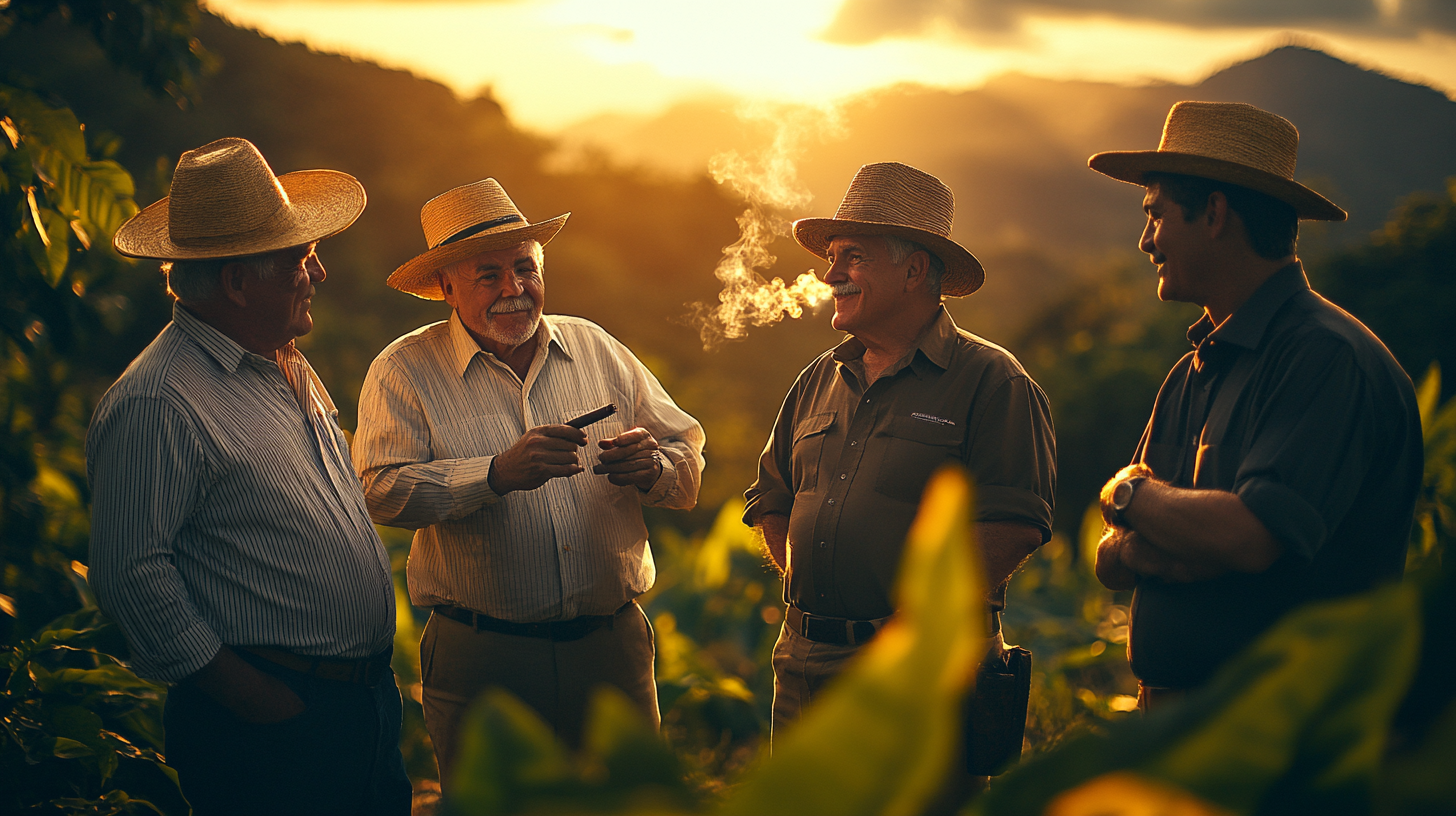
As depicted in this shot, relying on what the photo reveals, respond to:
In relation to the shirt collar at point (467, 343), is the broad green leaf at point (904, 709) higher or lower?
higher

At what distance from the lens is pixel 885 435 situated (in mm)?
2945

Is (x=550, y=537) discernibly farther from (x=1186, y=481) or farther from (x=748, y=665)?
(x=748, y=665)

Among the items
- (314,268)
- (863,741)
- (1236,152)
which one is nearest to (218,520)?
(314,268)

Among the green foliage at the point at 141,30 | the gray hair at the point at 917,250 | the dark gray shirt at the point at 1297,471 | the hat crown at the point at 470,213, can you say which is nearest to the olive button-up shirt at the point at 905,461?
the gray hair at the point at 917,250

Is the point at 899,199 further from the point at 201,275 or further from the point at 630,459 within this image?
the point at 201,275

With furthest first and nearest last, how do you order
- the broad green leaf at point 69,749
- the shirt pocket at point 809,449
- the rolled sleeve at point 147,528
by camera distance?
the shirt pocket at point 809,449 < the broad green leaf at point 69,749 < the rolled sleeve at point 147,528

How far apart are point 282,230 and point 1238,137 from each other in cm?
263


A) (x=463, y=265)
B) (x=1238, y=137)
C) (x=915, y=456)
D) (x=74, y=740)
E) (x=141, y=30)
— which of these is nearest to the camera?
(x=1238, y=137)

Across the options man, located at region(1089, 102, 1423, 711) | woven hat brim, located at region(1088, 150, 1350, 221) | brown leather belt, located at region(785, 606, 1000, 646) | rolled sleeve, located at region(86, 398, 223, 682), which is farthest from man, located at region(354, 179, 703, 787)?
woven hat brim, located at region(1088, 150, 1350, 221)

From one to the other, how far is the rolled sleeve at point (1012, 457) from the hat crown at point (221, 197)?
214cm

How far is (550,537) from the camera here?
3010mm

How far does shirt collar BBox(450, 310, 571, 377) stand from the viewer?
3150 millimetres

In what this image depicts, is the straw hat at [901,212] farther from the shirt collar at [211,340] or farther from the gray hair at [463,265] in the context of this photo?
the shirt collar at [211,340]

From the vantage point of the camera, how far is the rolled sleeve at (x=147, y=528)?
7.14 ft
